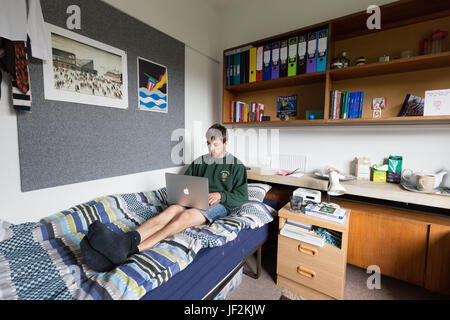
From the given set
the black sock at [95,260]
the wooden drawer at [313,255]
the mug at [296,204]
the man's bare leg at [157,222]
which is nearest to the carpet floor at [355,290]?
the wooden drawer at [313,255]

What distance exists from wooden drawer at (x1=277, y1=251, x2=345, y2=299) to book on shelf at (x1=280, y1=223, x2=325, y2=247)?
18cm

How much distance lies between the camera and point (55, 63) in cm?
136

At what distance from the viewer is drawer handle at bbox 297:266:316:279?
140 cm

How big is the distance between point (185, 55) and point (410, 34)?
204 centimetres

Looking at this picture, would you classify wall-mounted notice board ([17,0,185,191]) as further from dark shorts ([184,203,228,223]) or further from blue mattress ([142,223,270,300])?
blue mattress ([142,223,270,300])

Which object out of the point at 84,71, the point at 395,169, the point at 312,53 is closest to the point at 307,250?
the point at 395,169

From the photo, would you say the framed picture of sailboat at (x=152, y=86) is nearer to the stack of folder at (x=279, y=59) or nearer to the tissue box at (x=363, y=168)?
the stack of folder at (x=279, y=59)

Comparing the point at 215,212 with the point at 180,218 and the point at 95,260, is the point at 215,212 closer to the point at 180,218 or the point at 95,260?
the point at 180,218

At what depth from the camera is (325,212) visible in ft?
4.69

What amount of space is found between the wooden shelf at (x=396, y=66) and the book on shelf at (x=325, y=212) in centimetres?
114

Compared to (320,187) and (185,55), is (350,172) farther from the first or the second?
(185,55)

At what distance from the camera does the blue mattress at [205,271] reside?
34.5 inches

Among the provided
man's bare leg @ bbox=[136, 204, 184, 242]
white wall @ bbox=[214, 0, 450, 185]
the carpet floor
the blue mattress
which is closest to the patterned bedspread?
the blue mattress

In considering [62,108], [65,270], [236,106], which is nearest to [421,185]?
[236,106]
